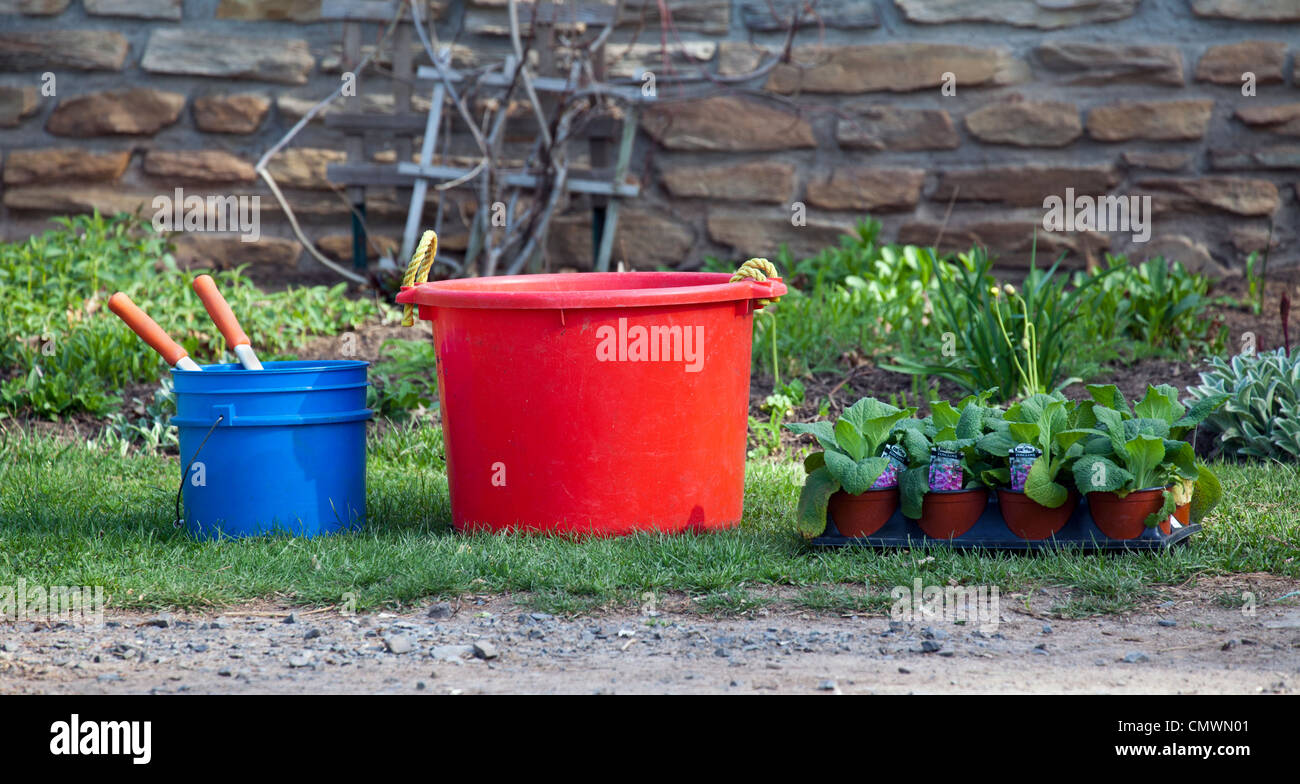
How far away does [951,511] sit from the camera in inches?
106

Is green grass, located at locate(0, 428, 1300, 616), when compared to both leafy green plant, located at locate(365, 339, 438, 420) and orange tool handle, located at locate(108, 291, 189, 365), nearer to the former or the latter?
orange tool handle, located at locate(108, 291, 189, 365)

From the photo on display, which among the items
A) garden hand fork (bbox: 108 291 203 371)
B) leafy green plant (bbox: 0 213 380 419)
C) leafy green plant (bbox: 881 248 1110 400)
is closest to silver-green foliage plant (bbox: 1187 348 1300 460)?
leafy green plant (bbox: 881 248 1110 400)

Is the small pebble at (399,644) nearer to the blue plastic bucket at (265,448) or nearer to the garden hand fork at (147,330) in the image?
the blue plastic bucket at (265,448)

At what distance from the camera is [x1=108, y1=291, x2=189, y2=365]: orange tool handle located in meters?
2.93

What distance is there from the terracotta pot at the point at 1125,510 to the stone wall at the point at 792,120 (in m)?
3.03

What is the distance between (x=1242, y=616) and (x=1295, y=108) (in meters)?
3.79

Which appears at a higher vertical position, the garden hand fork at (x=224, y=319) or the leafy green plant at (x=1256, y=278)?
the leafy green plant at (x=1256, y=278)

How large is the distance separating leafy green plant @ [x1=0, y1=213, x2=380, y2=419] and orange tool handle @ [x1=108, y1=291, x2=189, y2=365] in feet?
4.25

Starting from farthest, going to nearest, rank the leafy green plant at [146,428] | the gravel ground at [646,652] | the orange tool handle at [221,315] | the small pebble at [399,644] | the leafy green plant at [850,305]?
the leafy green plant at [850,305] → the leafy green plant at [146,428] → the orange tool handle at [221,315] → the small pebble at [399,644] → the gravel ground at [646,652]

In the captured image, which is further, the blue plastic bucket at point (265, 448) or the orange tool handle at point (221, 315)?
the orange tool handle at point (221, 315)

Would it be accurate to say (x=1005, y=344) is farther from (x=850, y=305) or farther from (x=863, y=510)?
(x=863, y=510)

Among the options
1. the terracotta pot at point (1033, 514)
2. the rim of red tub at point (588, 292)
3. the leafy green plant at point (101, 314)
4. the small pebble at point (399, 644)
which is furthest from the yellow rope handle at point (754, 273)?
the leafy green plant at point (101, 314)

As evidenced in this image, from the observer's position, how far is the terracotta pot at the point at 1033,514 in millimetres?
2662
